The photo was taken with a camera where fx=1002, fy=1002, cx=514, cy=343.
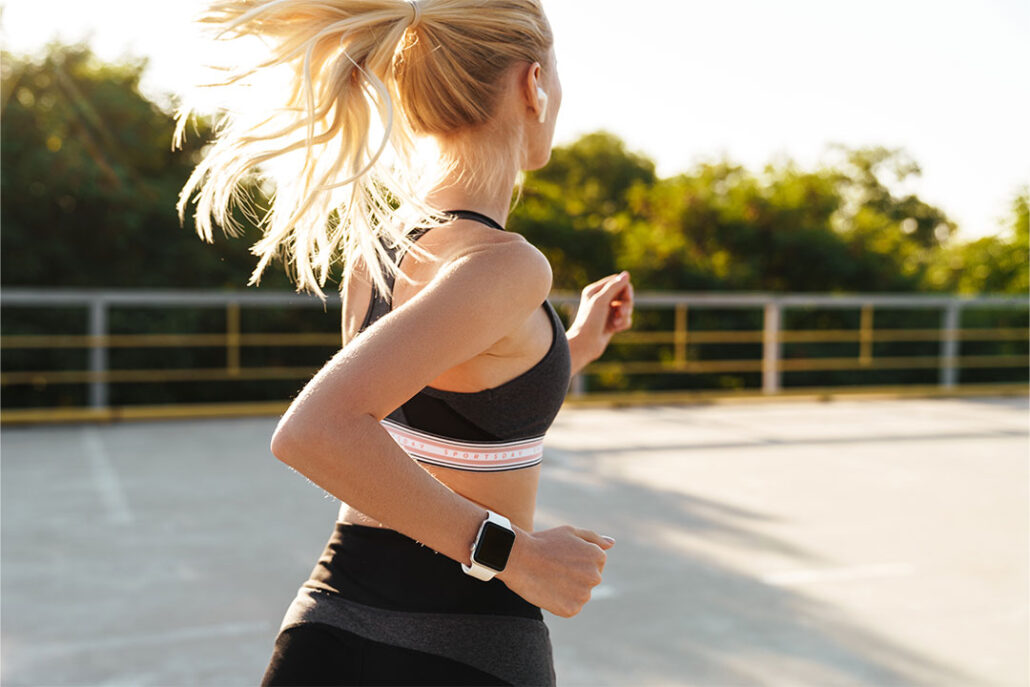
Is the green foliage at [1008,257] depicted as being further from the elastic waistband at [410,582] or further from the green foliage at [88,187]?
the green foliage at [88,187]

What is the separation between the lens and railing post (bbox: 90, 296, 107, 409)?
8.05m

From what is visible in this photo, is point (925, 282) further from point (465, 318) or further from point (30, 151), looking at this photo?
point (465, 318)

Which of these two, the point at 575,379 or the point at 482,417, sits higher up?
the point at 482,417

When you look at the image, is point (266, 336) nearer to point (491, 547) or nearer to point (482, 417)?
point (482, 417)

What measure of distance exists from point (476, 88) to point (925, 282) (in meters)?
16.7

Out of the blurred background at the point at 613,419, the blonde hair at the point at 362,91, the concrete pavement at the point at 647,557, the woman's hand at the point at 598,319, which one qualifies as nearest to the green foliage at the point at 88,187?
the blurred background at the point at 613,419

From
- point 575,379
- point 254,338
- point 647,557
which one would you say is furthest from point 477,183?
point 254,338

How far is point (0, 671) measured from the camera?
9.54 feet

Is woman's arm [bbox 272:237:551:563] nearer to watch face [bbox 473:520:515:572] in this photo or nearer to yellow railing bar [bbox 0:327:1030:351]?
watch face [bbox 473:520:515:572]

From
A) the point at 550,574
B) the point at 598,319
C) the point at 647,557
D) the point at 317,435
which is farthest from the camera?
the point at 647,557

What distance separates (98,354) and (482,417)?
24.9 feet

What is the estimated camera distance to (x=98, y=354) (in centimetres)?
807

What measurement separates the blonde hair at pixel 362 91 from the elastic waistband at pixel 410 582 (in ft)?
1.13

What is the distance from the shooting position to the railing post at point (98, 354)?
317 inches
